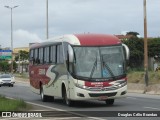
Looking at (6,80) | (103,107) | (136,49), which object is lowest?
(6,80)

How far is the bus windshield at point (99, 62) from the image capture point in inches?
855

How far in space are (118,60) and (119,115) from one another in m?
4.54

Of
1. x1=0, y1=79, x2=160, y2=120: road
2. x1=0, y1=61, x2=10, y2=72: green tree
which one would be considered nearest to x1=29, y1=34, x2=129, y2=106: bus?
x1=0, y1=79, x2=160, y2=120: road

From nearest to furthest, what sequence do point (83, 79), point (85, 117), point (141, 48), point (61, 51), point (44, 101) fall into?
point (85, 117), point (83, 79), point (61, 51), point (44, 101), point (141, 48)

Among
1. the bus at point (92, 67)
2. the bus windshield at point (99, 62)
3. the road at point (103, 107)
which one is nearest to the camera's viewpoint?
the road at point (103, 107)

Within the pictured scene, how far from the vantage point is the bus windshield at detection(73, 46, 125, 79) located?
71.3 feet

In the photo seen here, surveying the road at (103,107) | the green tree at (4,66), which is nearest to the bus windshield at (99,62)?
the road at (103,107)

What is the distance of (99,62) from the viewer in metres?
21.9

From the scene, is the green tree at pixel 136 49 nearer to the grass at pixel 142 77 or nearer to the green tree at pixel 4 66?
the grass at pixel 142 77

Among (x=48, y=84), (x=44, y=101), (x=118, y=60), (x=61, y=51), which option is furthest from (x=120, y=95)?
(x=44, y=101)

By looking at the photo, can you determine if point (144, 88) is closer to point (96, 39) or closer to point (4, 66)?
point (96, 39)

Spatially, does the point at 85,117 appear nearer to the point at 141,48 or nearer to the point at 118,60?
the point at 118,60

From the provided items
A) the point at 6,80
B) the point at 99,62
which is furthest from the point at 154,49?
the point at 99,62

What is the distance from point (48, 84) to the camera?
26.5 metres
